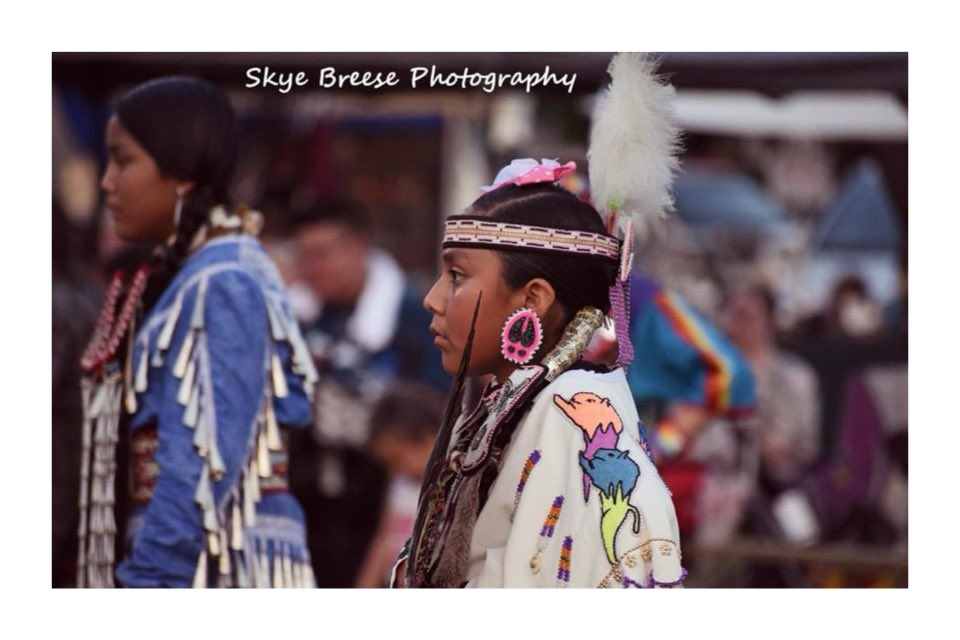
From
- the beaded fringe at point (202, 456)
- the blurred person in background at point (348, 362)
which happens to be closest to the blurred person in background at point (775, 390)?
the blurred person in background at point (348, 362)

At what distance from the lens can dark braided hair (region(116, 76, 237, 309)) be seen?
4363mm

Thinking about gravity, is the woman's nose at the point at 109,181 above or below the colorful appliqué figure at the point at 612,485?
above

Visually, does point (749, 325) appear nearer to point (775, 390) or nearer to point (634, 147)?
point (775, 390)

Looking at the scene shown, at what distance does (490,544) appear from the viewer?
11.2ft

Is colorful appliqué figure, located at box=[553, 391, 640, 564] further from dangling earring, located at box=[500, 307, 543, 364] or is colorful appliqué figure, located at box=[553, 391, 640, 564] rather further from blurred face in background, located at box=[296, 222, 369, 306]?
blurred face in background, located at box=[296, 222, 369, 306]

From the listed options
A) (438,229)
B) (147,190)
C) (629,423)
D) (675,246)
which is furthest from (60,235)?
(675,246)

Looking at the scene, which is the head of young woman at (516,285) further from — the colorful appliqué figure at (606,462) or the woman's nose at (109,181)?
the woman's nose at (109,181)

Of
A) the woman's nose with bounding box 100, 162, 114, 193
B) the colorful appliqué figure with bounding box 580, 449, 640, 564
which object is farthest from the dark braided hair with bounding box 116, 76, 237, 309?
the colorful appliqué figure with bounding box 580, 449, 640, 564

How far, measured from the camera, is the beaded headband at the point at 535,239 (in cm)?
349

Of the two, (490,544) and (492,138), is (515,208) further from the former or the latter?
(492,138)

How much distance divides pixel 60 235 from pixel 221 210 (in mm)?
2215

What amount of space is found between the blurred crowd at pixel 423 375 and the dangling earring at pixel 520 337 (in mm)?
1766

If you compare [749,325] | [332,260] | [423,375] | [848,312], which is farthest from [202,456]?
[848,312]

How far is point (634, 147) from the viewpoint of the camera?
3574 mm
